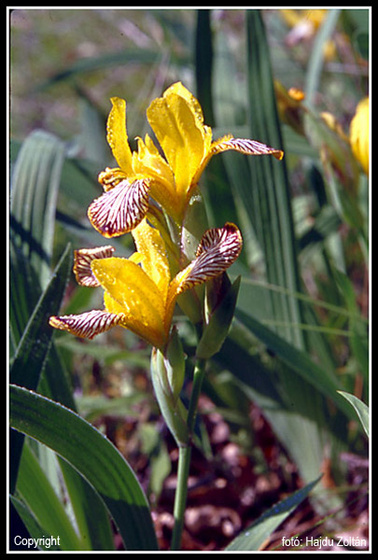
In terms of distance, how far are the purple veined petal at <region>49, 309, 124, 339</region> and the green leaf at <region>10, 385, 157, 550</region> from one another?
0.11 meters

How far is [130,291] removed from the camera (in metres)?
0.65

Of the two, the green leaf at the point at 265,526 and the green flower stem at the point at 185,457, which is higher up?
the green flower stem at the point at 185,457

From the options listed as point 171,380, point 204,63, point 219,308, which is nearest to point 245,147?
point 219,308

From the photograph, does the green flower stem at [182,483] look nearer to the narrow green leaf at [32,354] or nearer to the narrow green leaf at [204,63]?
the narrow green leaf at [32,354]

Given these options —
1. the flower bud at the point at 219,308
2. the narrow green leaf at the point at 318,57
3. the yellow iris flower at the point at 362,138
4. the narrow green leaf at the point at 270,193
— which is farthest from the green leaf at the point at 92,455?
the narrow green leaf at the point at 318,57

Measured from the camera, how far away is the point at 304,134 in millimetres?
1140

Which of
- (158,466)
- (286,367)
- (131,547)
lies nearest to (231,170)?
(286,367)

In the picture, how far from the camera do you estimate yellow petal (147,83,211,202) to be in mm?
666

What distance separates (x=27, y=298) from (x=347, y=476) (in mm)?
764

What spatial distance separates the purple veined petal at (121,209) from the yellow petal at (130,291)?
0.06m

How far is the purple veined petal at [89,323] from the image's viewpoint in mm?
609

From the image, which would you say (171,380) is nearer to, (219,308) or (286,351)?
(219,308)

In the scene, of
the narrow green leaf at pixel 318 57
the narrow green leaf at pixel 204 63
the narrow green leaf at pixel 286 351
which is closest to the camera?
the narrow green leaf at pixel 286 351
